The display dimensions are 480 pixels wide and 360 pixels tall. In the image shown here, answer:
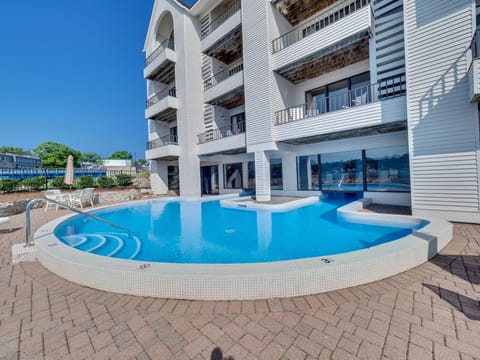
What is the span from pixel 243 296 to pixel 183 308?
2.21 feet

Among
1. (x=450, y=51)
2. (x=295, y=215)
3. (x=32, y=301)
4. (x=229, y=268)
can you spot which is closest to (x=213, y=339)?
(x=229, y=268)

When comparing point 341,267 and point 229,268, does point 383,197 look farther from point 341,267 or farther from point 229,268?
point 229,268

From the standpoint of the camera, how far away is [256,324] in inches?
80.7

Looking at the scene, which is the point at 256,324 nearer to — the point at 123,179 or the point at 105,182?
the point at 105,182

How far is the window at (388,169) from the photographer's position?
351 inches

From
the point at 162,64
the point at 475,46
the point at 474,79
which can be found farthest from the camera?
the point at 162,64

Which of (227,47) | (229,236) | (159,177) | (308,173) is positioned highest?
(227,47)

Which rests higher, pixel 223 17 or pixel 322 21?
pixel 223 17

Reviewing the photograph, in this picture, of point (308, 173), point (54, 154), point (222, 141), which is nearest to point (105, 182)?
point (222, 141)

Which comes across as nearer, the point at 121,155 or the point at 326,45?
the point at 326,45

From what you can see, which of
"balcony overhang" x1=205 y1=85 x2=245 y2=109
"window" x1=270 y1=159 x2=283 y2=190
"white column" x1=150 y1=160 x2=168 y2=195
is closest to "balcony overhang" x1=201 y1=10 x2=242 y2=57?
"balcony overhang" x1=205 y1=85 x2=245 y2=109

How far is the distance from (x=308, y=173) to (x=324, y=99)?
12.9ft

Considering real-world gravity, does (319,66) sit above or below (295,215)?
above

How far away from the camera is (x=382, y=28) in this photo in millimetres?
7996
